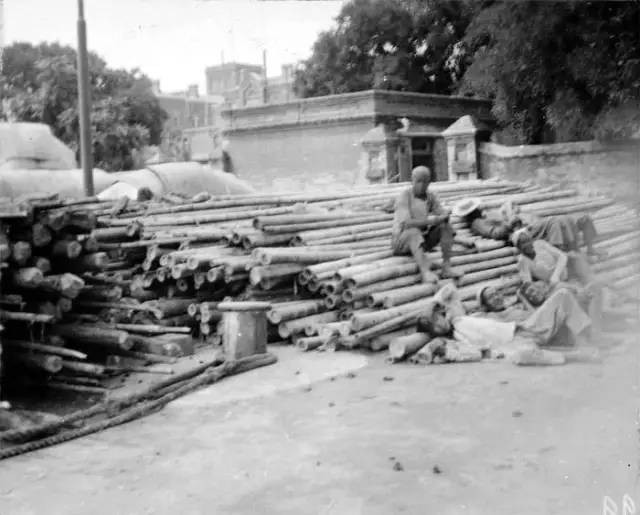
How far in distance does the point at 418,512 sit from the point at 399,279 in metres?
5.36

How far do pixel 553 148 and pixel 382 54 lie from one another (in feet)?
36.7

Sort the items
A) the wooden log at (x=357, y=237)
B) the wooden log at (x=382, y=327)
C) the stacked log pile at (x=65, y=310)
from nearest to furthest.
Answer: the stacked log pile at (x=65, y=310)
the wooden log at (x=382, y=327)
the wooden log at (x=357, y=237)

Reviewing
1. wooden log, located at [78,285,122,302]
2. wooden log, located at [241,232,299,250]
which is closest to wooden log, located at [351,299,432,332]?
wooden log, located at [241,232,299,250]

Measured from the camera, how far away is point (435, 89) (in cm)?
2697

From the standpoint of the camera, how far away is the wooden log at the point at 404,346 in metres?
7.44

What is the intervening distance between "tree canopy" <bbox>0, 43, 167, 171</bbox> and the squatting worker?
15.9 m

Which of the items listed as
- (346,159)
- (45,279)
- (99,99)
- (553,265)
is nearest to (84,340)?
(45,279)

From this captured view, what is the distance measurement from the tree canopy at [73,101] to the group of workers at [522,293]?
16.0 m

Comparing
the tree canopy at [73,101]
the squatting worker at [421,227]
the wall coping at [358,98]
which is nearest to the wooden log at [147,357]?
the squatting worker at [421,227]

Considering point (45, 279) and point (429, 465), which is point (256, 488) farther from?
point (45, 279)

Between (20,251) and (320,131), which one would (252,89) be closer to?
(320,131)

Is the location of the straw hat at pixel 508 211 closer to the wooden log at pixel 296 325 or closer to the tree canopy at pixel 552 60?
the tree canopy at pixel 552 60

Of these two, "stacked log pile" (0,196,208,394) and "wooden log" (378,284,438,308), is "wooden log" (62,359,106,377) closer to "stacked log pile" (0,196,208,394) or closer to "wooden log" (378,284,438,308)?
"stacked log pile" (0,196,208,394)

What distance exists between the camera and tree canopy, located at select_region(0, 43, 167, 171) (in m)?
23.8
